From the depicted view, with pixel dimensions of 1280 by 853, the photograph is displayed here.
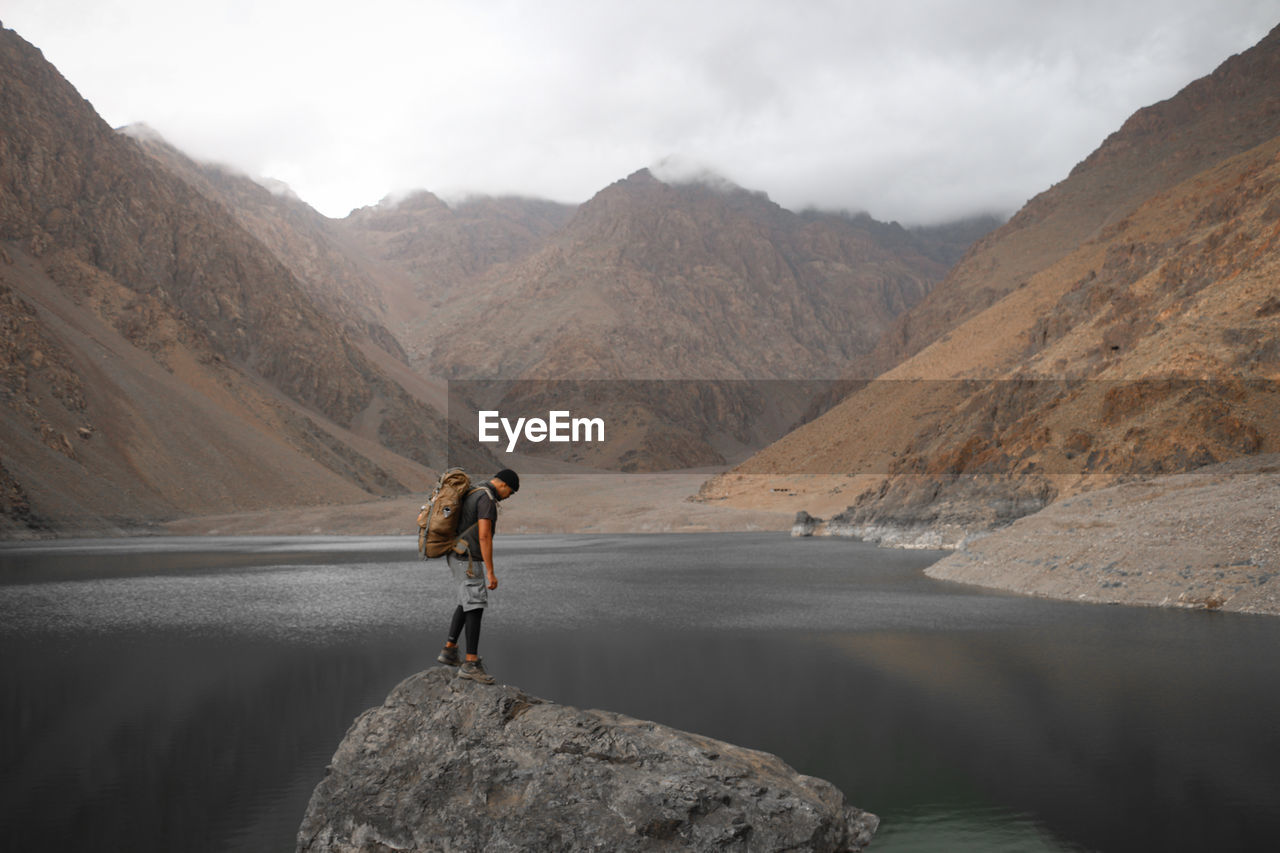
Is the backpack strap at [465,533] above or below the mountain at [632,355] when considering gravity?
below

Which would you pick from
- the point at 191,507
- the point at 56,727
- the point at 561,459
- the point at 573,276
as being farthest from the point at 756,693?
the point at 573,276

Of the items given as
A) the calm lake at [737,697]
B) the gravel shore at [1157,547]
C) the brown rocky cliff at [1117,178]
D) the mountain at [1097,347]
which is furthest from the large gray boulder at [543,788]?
the brown rocky cliff at [1117,178]

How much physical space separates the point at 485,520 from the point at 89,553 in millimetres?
45123

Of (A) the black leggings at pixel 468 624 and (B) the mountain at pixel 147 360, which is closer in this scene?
(A) the black leggings at pixel 468 624

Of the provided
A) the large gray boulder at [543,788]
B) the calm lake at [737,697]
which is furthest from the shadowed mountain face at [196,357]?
the large gray boulder at [543,788]

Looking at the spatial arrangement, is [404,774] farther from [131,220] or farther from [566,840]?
[131,220]

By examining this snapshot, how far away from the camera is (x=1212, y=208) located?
56406 mm

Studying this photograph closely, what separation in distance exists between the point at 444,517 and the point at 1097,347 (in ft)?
156

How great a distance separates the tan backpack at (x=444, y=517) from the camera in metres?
8.24

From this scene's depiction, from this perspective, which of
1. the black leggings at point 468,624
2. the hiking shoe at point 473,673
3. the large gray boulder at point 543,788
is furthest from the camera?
the black leggings at point 468,624

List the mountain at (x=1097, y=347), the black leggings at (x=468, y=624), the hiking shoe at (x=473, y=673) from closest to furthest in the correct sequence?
the hiking shoe at (x=473, y=673), the black leggings at (x=468, y=624), the mountain at (x=1097, y=347)

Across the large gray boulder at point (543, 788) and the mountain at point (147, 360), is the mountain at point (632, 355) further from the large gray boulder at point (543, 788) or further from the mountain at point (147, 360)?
the large gray boulder at point (543, 788)

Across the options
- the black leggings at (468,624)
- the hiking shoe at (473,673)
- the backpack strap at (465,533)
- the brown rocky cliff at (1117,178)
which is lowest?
the hiking shoe at (473,673)

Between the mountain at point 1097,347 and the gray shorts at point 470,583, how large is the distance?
102ft
